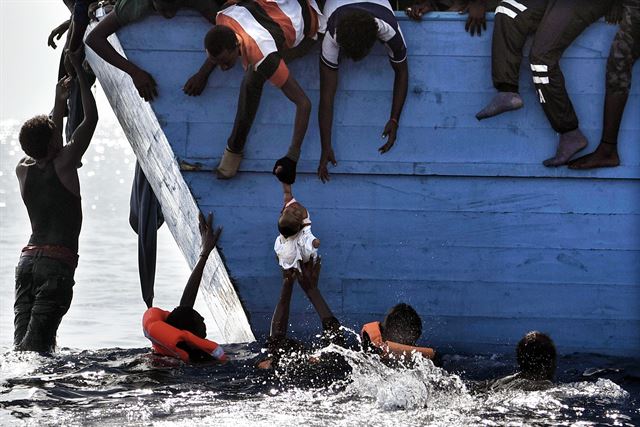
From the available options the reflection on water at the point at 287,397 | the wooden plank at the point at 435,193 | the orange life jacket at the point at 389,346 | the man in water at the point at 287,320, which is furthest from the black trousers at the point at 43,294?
the orange life jacket at the point at 389,346

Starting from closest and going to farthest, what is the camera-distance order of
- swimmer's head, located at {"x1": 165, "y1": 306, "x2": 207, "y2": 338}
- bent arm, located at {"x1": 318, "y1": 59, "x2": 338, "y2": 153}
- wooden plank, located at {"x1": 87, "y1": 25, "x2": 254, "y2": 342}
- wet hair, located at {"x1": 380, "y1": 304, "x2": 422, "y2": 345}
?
wet hair, located at {"x1": 380, "y1": 304, "x2": 422, "y2": 345} → swimmer's head, located at {"x1": 165, "y1": 306, "x2": 207, "y2": 338} → bent arm, located at {"x1": 318, "y1": 59, "x2": 338, "y2": 153} → wooden plank, located at {"x1": 87, "y1": 25, "x2": 254, "y2": 342}

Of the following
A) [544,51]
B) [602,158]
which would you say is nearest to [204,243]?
[544,51]

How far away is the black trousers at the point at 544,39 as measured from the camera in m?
7.52

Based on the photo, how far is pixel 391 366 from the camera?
23.1 feet

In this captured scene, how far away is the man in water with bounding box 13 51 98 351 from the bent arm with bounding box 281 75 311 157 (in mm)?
1510

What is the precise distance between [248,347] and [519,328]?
66.6 inches

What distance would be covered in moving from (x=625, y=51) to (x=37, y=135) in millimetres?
3619

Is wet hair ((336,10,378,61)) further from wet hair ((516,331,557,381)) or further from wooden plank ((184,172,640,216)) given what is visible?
wet hair ((516,331,557,381))

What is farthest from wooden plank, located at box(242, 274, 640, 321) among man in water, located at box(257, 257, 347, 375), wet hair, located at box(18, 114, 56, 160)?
wet hair, located at box(18, 114, 56, 160)

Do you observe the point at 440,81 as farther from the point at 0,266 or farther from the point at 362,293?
the point at 0,266

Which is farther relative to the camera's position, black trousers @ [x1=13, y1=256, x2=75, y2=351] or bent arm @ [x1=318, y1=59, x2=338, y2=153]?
black trousers @ [x1=13, y1=256, x2=75, y2=351]

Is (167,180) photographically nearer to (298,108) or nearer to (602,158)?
(298,108)

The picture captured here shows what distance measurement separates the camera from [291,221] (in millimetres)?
7641

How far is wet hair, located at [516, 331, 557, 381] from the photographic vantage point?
6824mm
